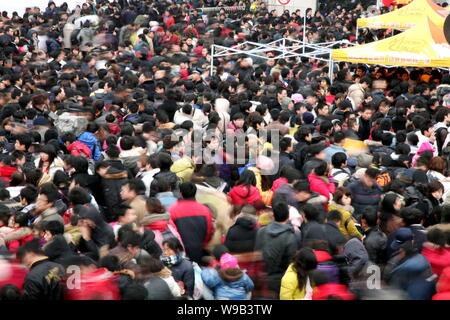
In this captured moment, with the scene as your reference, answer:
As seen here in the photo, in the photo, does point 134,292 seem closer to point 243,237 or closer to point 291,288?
point 291,288

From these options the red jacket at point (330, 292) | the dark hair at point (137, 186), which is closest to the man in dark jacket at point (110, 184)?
the dark hair at point (137, 186)

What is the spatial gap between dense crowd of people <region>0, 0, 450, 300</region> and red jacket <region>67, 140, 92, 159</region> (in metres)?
0.02

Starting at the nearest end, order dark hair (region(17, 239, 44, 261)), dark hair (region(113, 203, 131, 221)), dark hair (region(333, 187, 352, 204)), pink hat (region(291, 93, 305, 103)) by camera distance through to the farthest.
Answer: dark hair (region(17, 239, 44, 261)), dark hair (region(113, 203, 131, 221)), dark hair (region(333, 187, 352, 204)), pink hat (region(291, 93, 305, 103))

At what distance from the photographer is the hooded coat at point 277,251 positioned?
552cm

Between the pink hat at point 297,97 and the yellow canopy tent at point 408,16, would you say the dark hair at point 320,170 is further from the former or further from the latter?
the yellow canopy tent at point 408,16

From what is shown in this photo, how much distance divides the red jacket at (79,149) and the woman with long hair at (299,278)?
372 cm

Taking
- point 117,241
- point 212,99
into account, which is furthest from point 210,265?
point 212,99

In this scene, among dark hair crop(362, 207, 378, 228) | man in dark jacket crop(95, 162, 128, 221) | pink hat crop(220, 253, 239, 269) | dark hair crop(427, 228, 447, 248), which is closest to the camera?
pink hat crop(220, 253, 239, 269)

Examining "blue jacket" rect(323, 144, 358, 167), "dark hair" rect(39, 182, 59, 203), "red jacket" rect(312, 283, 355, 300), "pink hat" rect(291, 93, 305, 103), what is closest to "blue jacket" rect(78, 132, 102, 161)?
"dark hair" rect(39, 182, 59, 203)

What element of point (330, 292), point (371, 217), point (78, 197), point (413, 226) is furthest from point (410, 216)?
point (78, 197)

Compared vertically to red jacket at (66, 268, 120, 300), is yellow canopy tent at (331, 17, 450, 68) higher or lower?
lower

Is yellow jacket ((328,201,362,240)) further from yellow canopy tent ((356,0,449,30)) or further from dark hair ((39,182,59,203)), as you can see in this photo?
yellow canopy tent ((356,0,449,30))

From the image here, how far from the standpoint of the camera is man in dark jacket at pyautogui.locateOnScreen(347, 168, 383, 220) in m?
6.86
